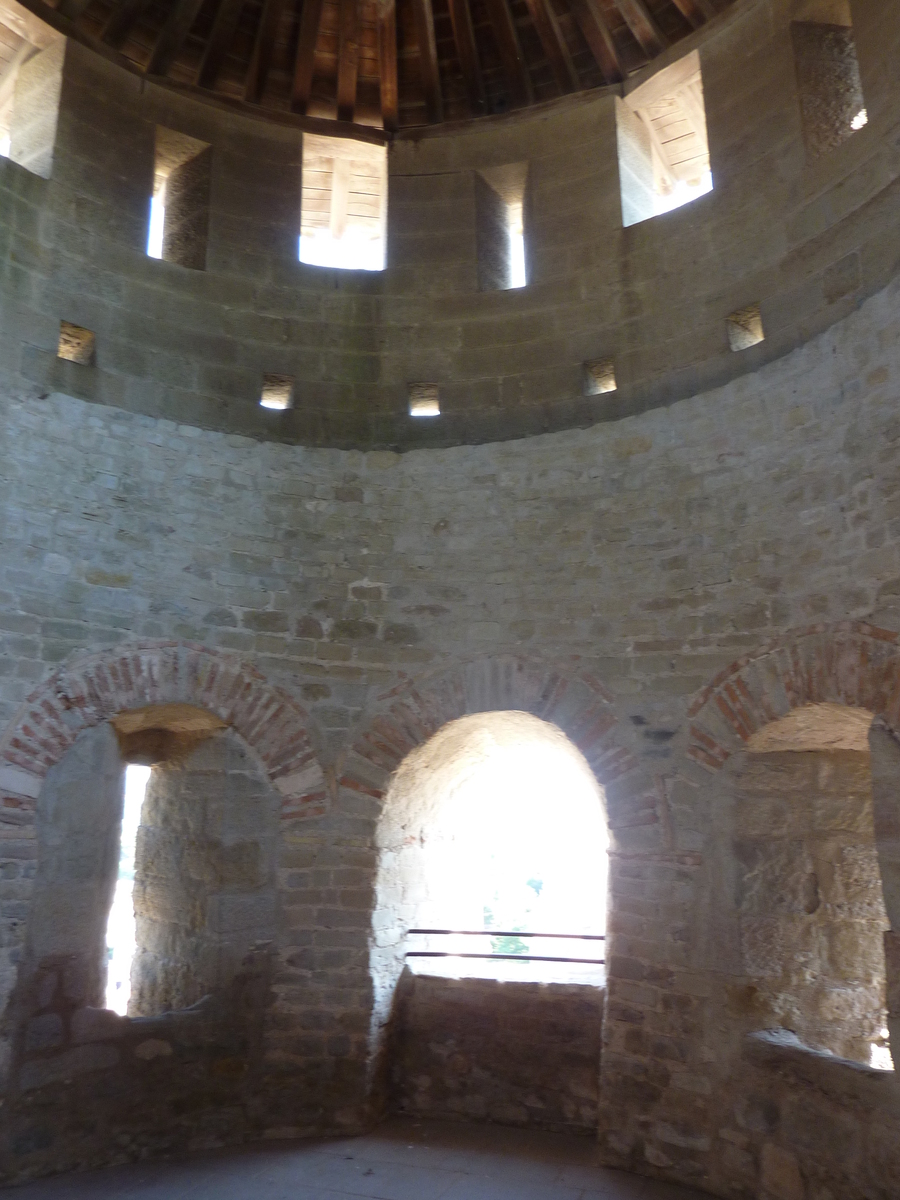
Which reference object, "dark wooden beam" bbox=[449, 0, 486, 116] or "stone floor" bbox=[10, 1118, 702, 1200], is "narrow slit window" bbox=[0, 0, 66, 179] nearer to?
"dark wooden beam" bbox=[449, 0, 486, 116]

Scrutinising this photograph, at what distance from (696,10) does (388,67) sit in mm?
2644

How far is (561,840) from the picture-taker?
10.5 meters

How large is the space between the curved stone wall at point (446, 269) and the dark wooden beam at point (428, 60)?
309 mm

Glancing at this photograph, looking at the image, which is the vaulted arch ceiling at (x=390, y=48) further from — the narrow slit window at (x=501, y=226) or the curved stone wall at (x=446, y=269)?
the narrow slit window at (x=501, y=226)

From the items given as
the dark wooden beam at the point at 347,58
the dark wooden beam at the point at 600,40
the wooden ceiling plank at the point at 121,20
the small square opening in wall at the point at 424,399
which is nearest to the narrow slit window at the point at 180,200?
the wooden ceiling plank at the point at 121,20

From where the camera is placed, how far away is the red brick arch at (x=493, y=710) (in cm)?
618

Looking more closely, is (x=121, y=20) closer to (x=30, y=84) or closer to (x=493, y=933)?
(x=30, y=84)

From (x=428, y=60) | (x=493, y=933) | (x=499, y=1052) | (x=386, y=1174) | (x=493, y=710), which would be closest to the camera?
(x=386, y=1174)

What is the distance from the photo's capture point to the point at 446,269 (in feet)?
25.4

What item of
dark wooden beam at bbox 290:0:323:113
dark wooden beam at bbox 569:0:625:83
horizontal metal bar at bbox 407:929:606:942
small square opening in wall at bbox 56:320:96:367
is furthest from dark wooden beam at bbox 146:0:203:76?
horizontal metal bar at bbox 407:929:606:942

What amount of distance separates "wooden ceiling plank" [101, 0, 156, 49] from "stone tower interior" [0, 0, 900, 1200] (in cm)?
11

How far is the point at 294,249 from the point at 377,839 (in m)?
4.77

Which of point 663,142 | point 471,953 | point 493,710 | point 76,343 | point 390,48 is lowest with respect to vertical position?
point 471,953

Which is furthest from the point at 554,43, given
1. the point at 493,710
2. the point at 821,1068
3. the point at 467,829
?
the point at 821,1068
